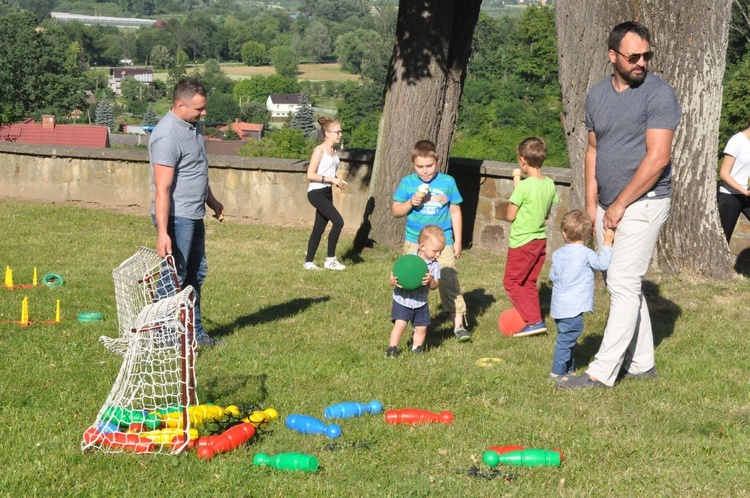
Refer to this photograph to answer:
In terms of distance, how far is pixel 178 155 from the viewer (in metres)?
6.79

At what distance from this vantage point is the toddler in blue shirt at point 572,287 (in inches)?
253

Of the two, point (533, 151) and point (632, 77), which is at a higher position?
point (632, 77)

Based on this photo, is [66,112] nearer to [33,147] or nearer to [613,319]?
[33,147]

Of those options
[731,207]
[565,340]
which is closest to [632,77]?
[565,340]

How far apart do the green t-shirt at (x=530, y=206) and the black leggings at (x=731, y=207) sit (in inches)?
120

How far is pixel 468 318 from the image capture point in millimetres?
8539

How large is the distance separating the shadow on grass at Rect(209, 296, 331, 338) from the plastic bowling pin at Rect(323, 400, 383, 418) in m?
2.23

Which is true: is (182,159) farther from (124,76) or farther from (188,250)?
(124,76)

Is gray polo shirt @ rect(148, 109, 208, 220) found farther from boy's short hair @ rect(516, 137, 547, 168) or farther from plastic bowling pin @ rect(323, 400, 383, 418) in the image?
boy's short hair @ rect(516, 137, 547, 168)

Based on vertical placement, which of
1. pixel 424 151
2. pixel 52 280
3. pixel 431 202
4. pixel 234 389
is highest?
pixel 424 151

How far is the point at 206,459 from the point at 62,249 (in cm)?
701

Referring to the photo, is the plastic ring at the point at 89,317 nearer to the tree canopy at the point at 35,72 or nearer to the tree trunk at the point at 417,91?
the tree trunk at the point at 417,91

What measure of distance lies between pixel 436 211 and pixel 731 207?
3966 mm

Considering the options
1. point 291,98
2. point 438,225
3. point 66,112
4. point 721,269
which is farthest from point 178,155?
point 291,98
